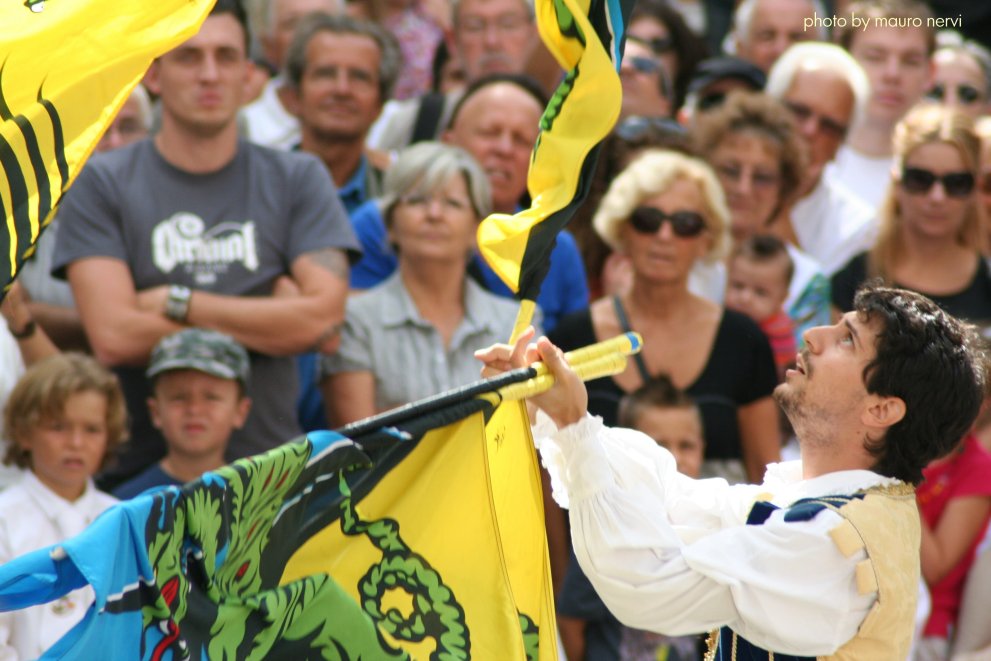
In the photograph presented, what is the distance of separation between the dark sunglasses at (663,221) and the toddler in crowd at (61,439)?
2.02 meters

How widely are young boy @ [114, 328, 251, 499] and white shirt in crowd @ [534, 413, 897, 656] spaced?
186 cm

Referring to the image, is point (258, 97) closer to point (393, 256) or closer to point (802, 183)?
point (393, 256)

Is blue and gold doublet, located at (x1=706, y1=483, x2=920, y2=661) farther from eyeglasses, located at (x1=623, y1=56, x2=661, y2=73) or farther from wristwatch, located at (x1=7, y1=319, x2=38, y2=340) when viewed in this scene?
eyeglasses, located at (x1=623, y1=56, x2=661, y2=73)

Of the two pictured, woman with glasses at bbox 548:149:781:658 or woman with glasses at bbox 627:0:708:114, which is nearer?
woman with glasses at bbox 548:149:781:658

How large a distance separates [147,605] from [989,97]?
7.02 metres

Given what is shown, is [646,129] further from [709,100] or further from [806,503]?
[806,503]

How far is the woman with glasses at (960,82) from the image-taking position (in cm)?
872

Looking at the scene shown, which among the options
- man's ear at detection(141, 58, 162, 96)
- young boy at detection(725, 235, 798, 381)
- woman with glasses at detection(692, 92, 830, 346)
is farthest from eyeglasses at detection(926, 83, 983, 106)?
man's ear at detection(141, 58, 162, 96)

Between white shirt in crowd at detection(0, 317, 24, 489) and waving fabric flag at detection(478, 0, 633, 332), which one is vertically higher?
waving fabric flag at detection(478, 0, 633, 332)

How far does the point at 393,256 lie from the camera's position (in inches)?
250

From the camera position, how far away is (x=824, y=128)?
7.61 m

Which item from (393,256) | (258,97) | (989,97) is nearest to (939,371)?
(393,256)

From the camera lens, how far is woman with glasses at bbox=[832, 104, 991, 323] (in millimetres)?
6648

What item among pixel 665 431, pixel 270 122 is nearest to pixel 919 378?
pixel 665 431
